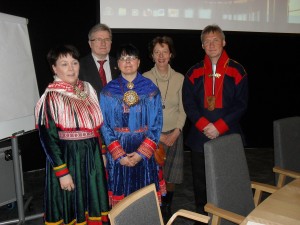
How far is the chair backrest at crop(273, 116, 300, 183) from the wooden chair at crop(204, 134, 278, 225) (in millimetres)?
352

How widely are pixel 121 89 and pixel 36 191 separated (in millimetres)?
1944

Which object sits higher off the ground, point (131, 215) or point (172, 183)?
point (131, 215)

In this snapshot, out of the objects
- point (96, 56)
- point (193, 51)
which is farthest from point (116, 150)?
point (193, 51)

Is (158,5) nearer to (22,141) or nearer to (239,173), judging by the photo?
(22,141)

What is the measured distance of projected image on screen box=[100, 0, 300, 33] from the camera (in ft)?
12.7

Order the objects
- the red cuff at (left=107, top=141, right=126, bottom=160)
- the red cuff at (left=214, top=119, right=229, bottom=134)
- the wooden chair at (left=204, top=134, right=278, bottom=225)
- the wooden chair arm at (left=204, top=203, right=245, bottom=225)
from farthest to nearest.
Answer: the red cuff at (left=214, top=119, right=229, bottom=134) → the red cuff at (left=107, top=141, right=126, bottom=160) → the wooden chair at (left=204, top=134, right=278, bottom=225) → the wooden chair arm at (left=204, top=203, right=245, bottom=225)

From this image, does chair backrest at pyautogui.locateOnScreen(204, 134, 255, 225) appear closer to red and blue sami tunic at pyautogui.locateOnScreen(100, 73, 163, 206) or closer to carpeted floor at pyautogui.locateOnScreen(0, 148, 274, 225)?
red and blue sami tunic at pyautogui.locateOnScreen(100, 73, 163, 206)

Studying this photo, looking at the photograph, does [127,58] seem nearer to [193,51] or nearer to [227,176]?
[227,176]

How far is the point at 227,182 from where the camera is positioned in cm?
170

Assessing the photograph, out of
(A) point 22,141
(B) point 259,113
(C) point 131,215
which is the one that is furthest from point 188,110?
(B) point 259,113

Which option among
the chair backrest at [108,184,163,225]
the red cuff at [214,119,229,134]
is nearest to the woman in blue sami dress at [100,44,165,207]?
the red cuff at [214,119,229,134]

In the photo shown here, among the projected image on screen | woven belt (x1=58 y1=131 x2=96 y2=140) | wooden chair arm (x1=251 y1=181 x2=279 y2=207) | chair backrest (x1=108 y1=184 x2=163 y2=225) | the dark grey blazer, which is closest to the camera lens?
chair backrest (x1=108 y1=184 x2=163 y2=225)

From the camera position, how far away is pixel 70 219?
1957 millimetres

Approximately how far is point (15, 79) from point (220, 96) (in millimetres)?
1572
